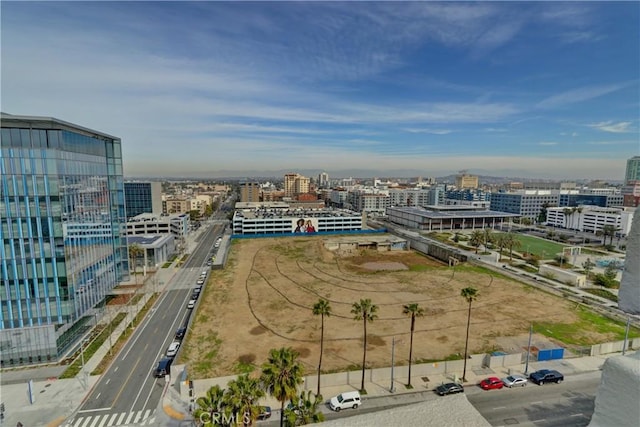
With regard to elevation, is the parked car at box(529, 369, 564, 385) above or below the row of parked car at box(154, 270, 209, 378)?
above

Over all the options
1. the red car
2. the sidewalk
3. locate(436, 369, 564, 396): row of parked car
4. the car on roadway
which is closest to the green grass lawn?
the sidewalk

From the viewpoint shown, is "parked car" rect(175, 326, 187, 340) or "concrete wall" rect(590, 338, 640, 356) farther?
"parked car" rect(175, 326, 187, 340)

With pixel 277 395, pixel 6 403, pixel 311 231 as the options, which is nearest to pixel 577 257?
pixel 311 231

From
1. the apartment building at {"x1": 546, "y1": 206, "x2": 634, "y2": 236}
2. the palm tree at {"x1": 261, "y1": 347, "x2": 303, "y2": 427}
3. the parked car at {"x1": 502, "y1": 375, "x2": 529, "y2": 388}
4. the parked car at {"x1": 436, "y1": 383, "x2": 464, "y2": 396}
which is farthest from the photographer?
the apartment building at {"x1": 546, "y1": 206, "x2": 634, "y2": 236}

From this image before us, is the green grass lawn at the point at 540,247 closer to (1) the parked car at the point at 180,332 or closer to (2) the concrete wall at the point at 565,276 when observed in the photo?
(2) the concrete wall at the point at 565,276

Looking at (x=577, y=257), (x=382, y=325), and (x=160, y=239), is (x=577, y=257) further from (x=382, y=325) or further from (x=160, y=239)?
(x=160, y=239)

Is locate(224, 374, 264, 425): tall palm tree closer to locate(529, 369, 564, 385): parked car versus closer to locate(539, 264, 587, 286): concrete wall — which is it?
locate(529, 369, 564, 385): parked car
